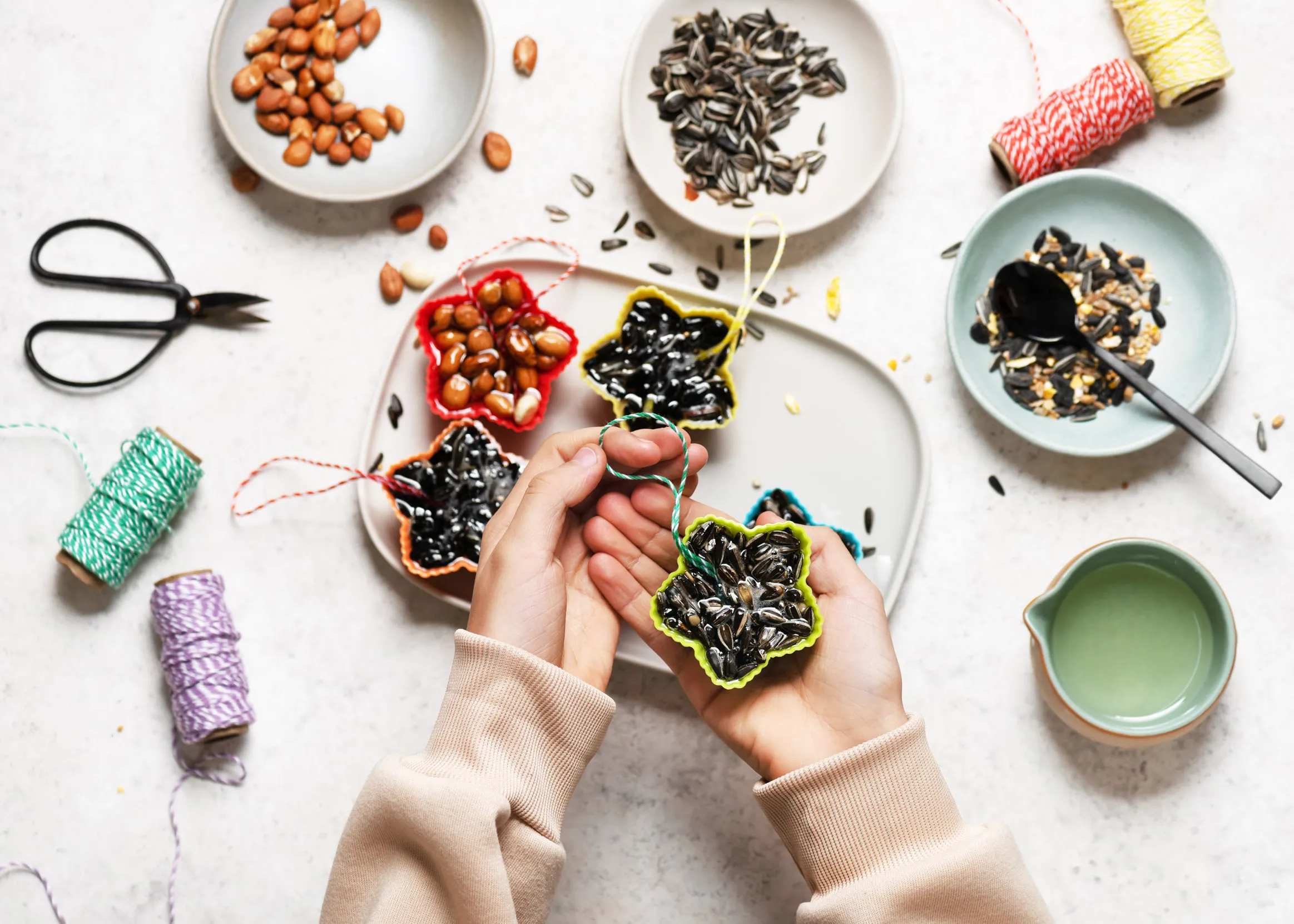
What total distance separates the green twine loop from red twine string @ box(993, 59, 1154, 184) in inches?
27.7

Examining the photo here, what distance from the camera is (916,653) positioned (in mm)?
1561

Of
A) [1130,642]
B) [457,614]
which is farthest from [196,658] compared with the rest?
[1130,642]

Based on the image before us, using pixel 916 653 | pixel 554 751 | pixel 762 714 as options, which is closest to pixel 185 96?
pixel 554 751

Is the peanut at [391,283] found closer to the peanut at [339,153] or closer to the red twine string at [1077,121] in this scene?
the peanut at [339,153]

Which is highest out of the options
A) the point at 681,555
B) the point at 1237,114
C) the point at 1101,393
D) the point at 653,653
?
the point at 1237,114

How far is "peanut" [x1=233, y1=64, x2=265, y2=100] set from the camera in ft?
5.19

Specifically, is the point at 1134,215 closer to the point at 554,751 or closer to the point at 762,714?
the point at 762,714

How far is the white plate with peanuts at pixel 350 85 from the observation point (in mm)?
1586

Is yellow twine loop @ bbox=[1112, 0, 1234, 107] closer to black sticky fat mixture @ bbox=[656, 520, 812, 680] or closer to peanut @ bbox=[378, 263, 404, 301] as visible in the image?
black sticky fat mixture @ bbox=[656, 520, 812, 680]

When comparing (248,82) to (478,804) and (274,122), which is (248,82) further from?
(478,804)

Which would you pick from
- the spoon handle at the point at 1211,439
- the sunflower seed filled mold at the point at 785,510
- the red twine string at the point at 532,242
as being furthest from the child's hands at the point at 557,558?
the spoon handle at the point at 1211,439

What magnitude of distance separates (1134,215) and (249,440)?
1.46 meters

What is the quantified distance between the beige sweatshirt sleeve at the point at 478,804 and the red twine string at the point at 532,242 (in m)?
0.57

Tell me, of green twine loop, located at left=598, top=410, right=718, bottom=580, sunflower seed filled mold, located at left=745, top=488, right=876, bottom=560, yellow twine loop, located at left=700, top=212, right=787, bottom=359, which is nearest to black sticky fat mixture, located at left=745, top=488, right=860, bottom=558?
sunflower seed filled mold, located at left=745, top=488, right=876, bottom=560
